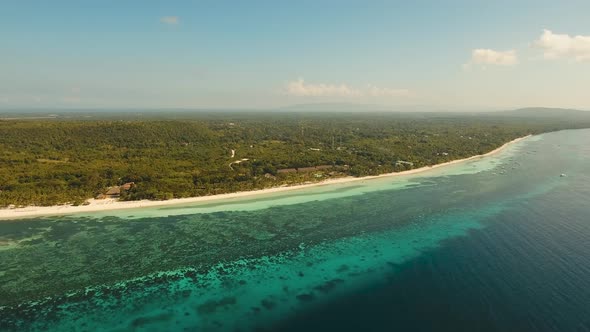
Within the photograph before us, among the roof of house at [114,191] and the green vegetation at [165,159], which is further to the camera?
the green vegetation at [165,159]

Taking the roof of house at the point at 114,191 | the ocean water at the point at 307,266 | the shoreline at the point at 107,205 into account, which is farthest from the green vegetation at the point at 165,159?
the ocean water at the point at 307,266

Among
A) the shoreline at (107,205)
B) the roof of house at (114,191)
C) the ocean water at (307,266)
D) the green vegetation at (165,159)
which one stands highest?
the green vegetation at (165,159)

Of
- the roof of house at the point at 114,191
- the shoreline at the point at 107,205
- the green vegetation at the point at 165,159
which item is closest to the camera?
the shoreline at the point at 107,205

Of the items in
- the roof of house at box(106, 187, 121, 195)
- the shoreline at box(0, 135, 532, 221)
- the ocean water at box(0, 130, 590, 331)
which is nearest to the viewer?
the ocean water at box(0, 130, 590, 331)

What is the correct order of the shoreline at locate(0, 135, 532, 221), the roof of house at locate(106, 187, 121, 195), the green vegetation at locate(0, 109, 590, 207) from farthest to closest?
1. the green vegetation at locate(0, 109, 590, 207)
2. the roof of house at locate(106, 187, 121, 195)
3. the shoreline at locate(0, 135, 532, 221)

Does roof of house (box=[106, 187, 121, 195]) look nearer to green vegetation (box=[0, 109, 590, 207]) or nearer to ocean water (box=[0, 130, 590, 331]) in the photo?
green vegetation (box=[0, 109, 590, 207])

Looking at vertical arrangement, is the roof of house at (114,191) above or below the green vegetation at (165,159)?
below

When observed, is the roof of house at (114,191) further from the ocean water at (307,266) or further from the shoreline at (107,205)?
the ocean water at (307,266)

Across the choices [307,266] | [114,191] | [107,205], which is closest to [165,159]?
[114,191]

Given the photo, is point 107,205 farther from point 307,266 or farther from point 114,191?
point 307,266

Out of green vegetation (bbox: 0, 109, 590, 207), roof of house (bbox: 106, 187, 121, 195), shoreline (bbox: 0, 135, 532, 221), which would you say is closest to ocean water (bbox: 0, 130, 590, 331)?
shoreline (bbox: 0, 135, 532, 221)
